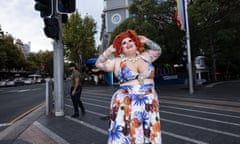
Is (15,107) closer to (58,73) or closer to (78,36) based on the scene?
(58,73)

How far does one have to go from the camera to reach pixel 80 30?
107 ft

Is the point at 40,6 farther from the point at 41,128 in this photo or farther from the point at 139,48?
the point at 139,48

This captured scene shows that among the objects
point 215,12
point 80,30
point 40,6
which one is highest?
point 80,30

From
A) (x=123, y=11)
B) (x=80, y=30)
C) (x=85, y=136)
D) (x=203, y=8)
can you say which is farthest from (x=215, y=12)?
(x=123, y=11)

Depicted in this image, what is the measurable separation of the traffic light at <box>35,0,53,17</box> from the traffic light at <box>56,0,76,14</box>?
0.28 metres

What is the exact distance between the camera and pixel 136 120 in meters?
2.16

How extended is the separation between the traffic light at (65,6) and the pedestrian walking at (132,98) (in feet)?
14.2

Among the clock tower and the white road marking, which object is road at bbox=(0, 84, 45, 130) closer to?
the white road marking

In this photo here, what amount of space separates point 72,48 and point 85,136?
29.4m

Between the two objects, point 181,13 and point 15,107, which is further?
point 181,13

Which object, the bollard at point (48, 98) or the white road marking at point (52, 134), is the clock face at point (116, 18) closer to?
the bollard at point (48, 98)

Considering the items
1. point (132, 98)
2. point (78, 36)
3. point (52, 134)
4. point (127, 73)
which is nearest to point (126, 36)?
point (127, 73)

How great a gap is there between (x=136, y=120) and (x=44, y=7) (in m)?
5.05

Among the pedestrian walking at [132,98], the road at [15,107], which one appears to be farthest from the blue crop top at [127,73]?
the road at [15,107]
